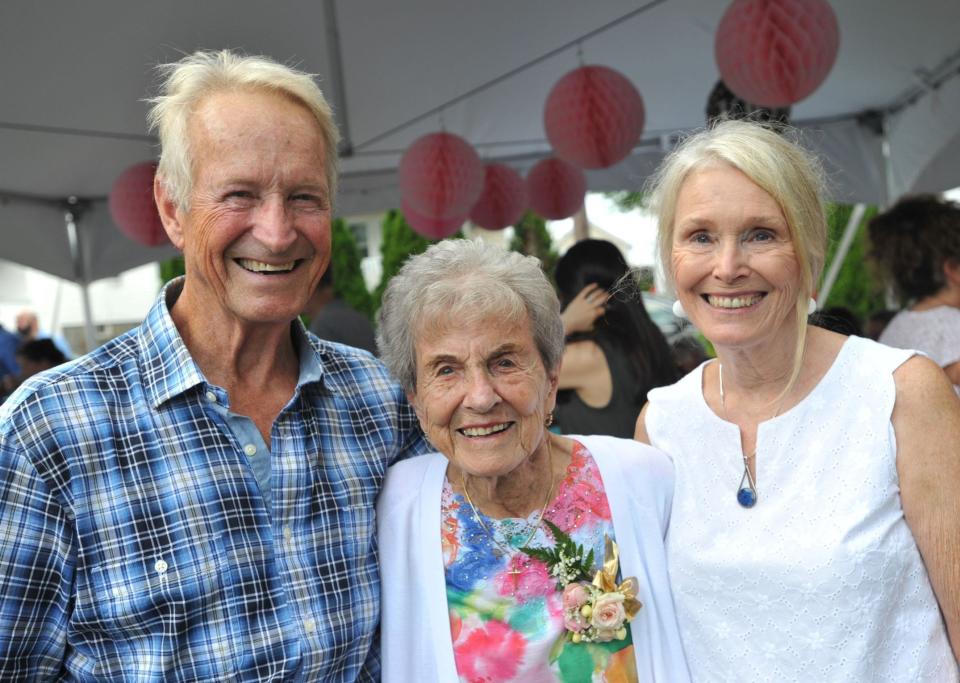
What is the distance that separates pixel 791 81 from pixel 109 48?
3569mm

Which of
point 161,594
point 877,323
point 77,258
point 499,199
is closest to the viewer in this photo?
point 161,594

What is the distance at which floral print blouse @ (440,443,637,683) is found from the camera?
193 centimetres

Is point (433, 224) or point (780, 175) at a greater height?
point (433, 224)

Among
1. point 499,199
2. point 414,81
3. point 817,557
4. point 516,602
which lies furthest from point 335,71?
point 817,557

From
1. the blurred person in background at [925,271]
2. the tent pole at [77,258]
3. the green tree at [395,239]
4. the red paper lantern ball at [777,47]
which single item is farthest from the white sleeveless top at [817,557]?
the green tree at [395,239]

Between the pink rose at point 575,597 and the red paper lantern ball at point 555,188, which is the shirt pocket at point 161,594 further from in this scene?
the red paper lantern ball at point 555,188

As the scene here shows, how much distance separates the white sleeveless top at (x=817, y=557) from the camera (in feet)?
5.78

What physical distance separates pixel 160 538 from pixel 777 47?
359 cm

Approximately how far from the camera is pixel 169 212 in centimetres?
182

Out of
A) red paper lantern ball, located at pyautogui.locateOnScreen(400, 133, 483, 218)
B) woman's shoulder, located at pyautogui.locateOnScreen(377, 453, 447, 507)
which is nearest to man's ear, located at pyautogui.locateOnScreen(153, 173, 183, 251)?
woman's shoulder, located at pyautogui.locateOnScreen(377, 453, 447, 507)

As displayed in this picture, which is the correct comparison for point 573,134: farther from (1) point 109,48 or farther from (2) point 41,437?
(2) point 41,437

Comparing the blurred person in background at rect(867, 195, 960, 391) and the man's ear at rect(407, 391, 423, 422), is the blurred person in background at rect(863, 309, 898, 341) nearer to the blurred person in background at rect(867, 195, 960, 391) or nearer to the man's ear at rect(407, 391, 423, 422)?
the blurred person in background at rect(867, 195, 960, 391)

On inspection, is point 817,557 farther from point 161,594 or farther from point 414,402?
point 161,594

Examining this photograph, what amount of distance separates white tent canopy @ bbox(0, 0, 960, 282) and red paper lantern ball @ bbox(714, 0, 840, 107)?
1.83 feet
